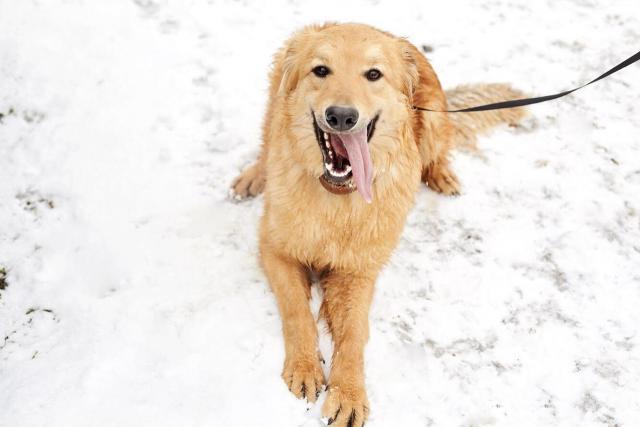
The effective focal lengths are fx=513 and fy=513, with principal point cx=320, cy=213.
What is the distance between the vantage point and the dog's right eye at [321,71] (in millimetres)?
2674

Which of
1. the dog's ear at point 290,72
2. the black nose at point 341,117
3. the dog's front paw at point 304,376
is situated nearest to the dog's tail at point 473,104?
the dog's ear at point 290,72

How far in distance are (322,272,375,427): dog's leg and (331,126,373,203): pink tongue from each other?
634mm

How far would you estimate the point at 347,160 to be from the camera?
8.89 ft

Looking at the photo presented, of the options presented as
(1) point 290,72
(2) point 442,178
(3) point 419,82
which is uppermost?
(1) point 290,72

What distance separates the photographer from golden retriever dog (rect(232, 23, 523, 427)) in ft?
8.54

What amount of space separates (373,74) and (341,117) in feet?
1.47

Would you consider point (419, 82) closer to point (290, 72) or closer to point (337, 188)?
point (290, 72)

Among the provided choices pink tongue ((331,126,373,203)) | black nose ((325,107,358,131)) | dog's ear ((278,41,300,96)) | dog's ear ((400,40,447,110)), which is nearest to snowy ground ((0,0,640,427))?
dog's ear ((400,40,447,110))

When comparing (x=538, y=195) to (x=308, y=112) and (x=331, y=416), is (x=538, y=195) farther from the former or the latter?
(x=331, y=416)

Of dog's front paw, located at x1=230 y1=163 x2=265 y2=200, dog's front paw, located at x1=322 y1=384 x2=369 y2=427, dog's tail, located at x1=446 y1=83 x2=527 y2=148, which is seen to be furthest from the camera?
dog's tail, located at x1=446 y1=83 x2=527 y2=148

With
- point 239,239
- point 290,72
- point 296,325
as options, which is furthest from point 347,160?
point 239,239

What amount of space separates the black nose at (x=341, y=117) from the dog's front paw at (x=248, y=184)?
4.33 feet

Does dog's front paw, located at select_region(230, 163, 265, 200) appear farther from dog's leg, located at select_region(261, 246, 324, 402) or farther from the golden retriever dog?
dog's leg, located at select_region(261, 246, 324, 402)

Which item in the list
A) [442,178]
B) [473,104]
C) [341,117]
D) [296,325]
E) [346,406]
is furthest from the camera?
[473,104]
